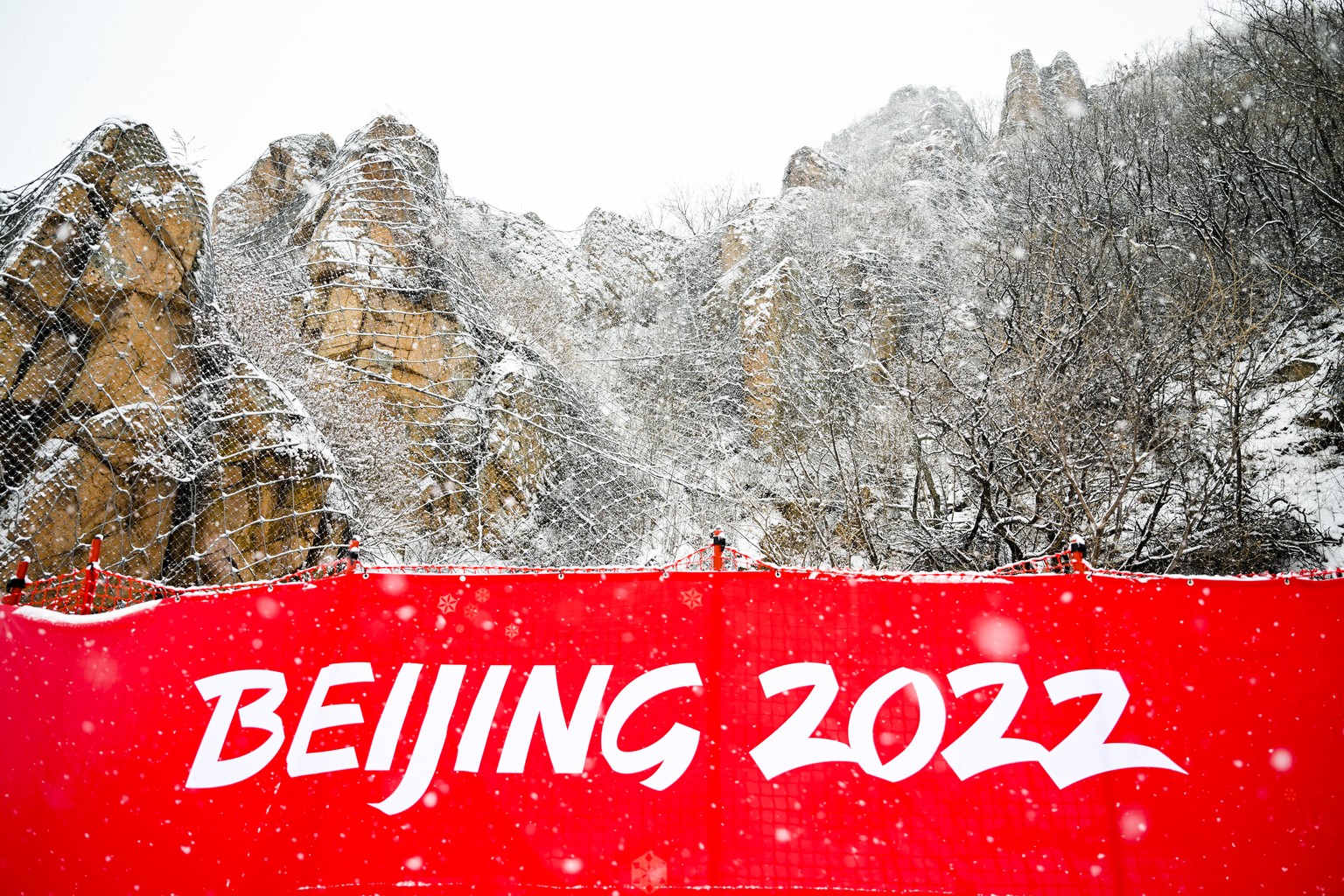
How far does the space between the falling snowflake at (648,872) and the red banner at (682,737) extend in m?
0.01

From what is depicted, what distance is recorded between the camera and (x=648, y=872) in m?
2.76

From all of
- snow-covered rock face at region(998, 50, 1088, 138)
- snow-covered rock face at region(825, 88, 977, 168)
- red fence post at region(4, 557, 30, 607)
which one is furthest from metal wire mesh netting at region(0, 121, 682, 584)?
snow-covered rock face at region(998, 50, 1088, 138)

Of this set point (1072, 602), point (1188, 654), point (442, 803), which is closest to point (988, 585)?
point (1072, 602)

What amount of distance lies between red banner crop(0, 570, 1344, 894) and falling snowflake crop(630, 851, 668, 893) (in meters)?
0.01

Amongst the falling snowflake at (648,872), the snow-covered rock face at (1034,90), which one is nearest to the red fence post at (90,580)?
the falling snowflake at (648,872)

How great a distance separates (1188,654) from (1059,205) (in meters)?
11.8

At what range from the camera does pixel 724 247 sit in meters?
21.1

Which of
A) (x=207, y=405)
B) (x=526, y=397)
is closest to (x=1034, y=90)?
(x=526, y=397)

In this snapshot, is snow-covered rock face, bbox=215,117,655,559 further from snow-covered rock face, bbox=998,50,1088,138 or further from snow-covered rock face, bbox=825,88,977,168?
snow-covered rock face, bbox=998,50,1088,138

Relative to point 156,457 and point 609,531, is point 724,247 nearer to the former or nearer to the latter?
point 609,531

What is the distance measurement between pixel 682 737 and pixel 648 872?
556mm

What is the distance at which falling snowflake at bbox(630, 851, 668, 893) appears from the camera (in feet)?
9.04

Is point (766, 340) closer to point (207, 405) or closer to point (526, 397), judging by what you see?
point (526, 397)

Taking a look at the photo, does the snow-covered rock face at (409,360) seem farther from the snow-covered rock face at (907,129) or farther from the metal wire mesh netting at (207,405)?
the snow-covered rock face at (907,129)
